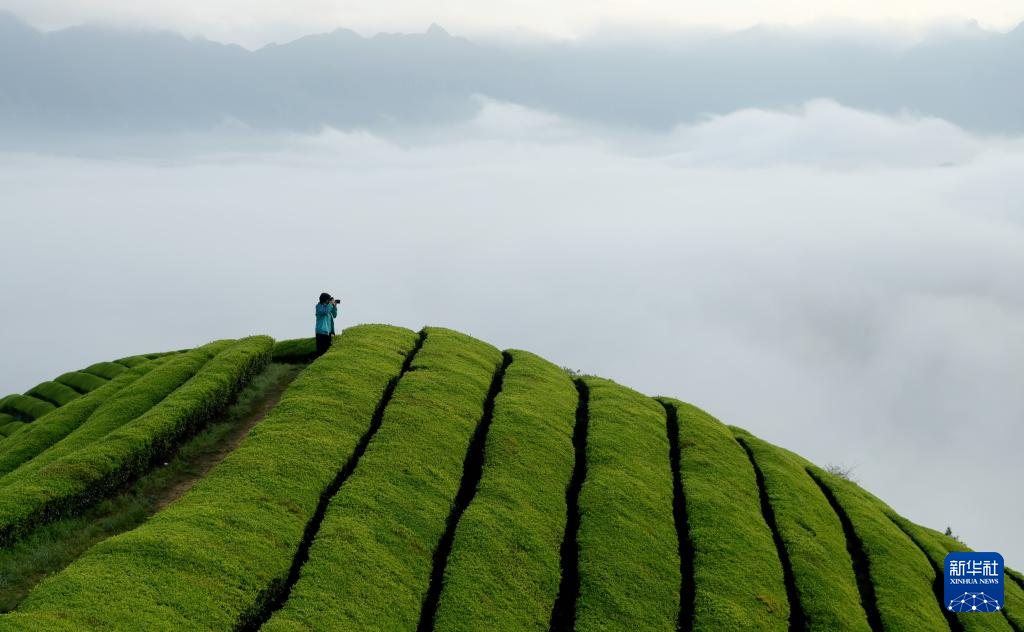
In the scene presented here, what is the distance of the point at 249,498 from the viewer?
23.2 metres

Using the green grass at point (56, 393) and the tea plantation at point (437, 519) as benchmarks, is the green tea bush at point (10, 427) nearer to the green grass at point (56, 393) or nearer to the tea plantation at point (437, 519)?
the green grass at point (56, 393)

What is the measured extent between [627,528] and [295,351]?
2374 cm

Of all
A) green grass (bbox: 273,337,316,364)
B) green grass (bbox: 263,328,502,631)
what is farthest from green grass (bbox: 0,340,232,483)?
green grass (bbox: 263,328,502,631)

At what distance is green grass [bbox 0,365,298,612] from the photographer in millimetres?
21188

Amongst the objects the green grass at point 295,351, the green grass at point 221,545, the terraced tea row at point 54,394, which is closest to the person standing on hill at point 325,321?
the green grass at point 295,351

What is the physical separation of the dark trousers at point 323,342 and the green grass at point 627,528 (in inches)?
581

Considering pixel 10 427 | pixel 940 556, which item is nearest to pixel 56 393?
pixel 10 427

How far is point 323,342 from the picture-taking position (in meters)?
39.6

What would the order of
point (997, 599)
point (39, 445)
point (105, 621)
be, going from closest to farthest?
point (105, 621) < point (997, 599) < point (39, 445)

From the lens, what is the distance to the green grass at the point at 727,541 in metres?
22.9

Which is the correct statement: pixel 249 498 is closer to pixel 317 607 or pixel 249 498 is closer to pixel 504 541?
pixel 317 607

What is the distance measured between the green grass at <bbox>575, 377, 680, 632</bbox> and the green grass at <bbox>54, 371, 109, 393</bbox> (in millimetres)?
51490

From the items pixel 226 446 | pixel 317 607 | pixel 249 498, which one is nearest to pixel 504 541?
pixel 317 607

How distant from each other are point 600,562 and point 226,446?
16079 mm
